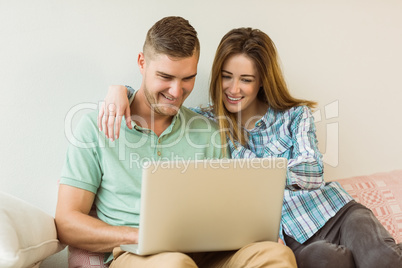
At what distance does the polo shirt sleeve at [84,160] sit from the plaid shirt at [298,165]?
51 cm

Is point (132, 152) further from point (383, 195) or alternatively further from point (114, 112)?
point (383, 195)

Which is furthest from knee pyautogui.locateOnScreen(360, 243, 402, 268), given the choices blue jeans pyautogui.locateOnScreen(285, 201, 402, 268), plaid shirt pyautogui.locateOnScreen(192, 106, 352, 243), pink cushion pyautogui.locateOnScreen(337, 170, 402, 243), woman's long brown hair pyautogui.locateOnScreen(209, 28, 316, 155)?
woman's long brown hair pyautogui.locateOnScreen(209, 28, 316, 155)

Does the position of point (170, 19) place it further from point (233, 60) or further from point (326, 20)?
point (326, 20)

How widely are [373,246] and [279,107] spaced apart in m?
0.67

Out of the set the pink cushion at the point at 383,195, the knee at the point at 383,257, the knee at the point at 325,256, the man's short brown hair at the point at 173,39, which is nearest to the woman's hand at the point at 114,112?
the man's short brown hair at the point at 173,39

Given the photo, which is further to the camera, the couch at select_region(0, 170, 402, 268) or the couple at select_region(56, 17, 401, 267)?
the couple at select_region(56, 17, 401, 267)

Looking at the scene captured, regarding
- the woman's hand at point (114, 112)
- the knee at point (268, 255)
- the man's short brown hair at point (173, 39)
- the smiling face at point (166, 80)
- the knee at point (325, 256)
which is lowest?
the knee at point (325, 256)

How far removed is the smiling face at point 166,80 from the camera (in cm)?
197

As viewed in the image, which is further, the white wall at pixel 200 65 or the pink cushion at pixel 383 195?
the pink cushion at pixel 383 195

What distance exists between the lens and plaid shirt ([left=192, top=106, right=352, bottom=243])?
2049 mm

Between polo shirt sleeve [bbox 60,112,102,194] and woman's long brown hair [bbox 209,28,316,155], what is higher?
woman's long brown hair [bbox 209,28,316,155]

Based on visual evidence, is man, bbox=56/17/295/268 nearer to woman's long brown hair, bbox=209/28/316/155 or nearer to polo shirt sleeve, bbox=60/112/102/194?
polo shirt sleeve, bbox=60/112/102/194

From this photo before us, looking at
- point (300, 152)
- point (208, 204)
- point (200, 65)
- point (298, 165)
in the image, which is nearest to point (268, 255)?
point (208, 204)

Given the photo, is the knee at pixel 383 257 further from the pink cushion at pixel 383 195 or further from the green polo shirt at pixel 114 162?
the green polo shirt at pixel 114 162
